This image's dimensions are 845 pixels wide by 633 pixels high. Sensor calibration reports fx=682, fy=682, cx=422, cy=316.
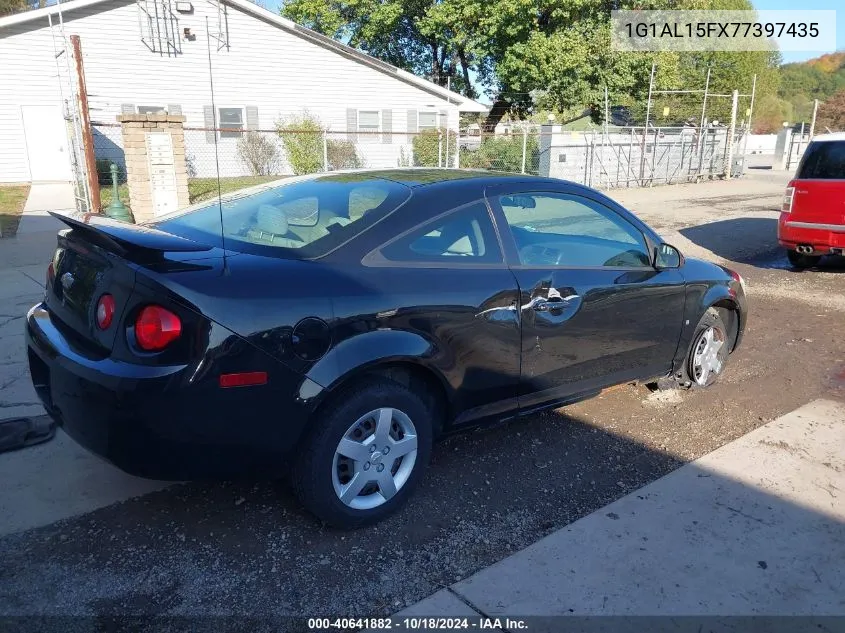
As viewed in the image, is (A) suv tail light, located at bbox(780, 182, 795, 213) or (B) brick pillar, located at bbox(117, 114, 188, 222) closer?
(A) suv tail light, located at bbox(780, 182, 795, 213)

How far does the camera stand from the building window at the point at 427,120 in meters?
25.0

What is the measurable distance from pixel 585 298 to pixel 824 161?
6.53 m

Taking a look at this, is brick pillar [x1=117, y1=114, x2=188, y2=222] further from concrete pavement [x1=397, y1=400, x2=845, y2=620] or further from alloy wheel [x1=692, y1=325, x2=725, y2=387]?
concrete pavement [x1=397, y1=400, x2=845, y2=620]

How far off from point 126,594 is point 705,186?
2439 cm

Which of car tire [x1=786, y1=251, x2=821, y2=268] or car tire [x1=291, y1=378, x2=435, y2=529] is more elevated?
car tire [x1=291, y1=378, x2=435, y2=529]

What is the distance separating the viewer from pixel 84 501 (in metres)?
3.27

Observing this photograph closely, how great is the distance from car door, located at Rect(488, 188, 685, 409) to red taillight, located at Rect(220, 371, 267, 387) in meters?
1.38

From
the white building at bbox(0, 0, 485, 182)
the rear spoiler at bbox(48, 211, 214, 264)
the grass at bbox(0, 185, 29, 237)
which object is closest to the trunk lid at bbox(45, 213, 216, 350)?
the rear spoiler at bbox(48, 211, 214, 264)

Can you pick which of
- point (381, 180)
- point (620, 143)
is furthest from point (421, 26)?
point (381, 180)

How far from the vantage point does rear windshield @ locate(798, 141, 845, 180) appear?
829cm

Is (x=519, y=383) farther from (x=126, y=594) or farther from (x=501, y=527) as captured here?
(x=126, y=594)

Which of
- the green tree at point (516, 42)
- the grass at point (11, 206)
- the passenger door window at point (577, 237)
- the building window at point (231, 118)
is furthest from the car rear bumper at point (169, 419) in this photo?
the green tree at point (516, 42)

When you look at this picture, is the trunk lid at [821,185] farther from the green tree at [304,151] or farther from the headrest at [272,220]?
the green tree at [304,151]

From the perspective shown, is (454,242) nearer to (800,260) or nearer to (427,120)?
(800,260)
